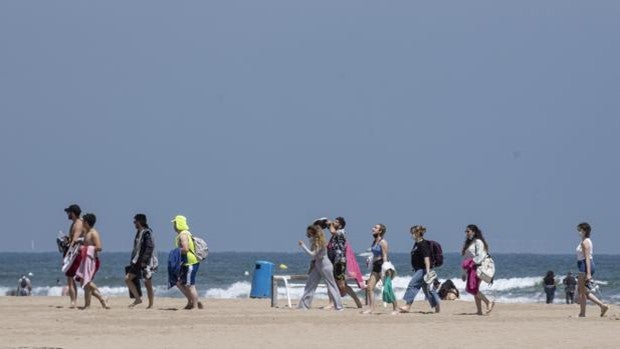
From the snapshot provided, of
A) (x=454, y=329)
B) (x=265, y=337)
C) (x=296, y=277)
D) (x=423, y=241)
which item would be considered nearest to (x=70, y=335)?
(x=265, y=337)

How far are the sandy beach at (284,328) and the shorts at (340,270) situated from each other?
0.57 meters

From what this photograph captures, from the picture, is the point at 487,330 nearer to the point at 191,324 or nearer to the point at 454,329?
the point at 454,329

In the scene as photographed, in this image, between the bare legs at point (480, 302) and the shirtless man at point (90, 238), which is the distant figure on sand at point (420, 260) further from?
the shirtless man at point (90, 238)

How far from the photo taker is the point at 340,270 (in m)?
25.4

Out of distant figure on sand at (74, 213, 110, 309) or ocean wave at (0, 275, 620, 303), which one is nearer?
distant figure on sand at (74, 213, 110, 309)

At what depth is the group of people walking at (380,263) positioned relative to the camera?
24.0 meters

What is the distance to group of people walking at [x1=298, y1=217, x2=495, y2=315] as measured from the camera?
78.6ft

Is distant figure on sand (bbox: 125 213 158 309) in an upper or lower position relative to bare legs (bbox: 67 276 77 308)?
upper

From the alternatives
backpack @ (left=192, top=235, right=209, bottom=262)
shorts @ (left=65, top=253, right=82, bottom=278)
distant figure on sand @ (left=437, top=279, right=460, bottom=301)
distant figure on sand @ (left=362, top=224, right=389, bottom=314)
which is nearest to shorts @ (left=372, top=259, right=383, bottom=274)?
distant figure on sand @ (left=362, top=224, right=389, bottom=314)

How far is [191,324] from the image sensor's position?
20.8 metres

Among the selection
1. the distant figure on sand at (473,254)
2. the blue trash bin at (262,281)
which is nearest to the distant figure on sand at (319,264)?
the distant figure on sand at (473,254)

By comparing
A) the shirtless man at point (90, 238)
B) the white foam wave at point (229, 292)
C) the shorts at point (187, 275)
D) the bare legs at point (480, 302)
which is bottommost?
the white foam wave at point (229, 292)

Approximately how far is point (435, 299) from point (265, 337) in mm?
7071

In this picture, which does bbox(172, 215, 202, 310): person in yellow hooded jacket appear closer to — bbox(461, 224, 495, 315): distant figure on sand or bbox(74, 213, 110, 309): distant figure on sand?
bbox(74, 213, 110, 309): distant figure on sand
